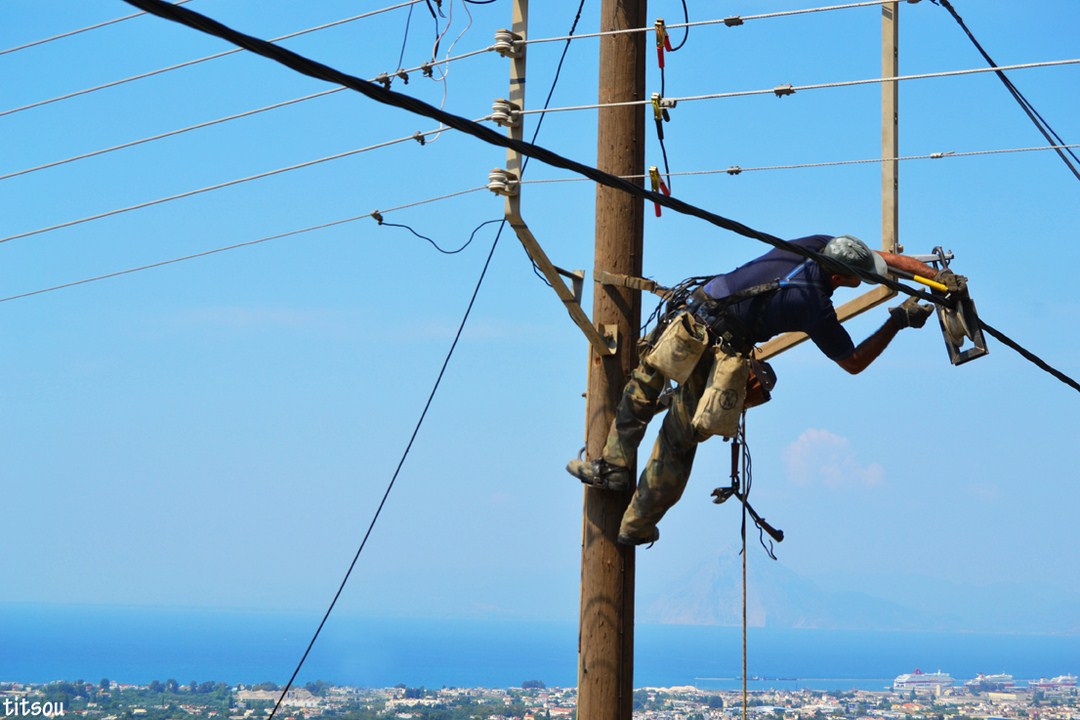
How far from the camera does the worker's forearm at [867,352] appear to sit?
28.9ft

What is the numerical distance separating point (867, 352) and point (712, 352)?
0.98m

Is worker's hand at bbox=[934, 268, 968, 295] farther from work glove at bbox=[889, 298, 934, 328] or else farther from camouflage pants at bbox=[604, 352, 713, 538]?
camouflage pants at bbox=[604, 352, 713, 538]

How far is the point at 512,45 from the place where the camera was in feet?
27.6

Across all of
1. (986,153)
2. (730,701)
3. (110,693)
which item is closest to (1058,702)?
(730,701)

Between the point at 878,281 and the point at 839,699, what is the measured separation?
73.2m

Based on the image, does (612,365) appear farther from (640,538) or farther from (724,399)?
(640,538)

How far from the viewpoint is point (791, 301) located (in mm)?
8523

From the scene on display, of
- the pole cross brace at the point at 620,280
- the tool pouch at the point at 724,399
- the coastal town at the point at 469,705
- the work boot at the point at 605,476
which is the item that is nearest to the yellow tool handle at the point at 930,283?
the tool pouch at the point at 724,399

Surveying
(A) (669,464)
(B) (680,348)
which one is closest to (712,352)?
(B) (680,348)

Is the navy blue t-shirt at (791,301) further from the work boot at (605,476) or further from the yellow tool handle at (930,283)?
the work boot at (605,476)

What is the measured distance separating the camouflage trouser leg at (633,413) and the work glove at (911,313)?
1.51 meters

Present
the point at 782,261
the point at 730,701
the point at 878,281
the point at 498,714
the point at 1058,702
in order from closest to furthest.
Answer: the point at 878,281 → the point at 782,261 → the point at 498,714 → the point at 1058,702 → the point at 730,701

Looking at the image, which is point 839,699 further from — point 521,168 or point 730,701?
point 521,168

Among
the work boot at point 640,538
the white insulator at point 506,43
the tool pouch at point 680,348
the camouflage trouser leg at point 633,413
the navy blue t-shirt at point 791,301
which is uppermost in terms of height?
the white insulator at point 506,43
